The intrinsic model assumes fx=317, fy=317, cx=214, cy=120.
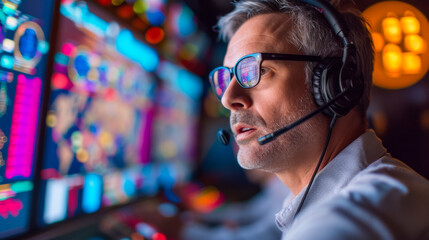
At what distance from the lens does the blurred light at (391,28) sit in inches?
92.2

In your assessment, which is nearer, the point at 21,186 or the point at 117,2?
the point at 21,186

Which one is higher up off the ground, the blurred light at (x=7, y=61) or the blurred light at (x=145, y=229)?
the blurred light at (x=7, y=61)

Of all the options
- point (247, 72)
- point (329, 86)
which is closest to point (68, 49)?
point (247, 72)

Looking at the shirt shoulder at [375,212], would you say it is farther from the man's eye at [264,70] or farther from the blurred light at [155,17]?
the blurred light at [155,17]

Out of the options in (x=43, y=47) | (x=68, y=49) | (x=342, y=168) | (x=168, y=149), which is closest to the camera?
(x=342, y=168)

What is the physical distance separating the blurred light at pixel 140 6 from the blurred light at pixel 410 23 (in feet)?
6.23

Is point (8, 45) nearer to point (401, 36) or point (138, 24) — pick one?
point (138, 24)

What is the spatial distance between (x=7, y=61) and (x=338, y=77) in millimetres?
878

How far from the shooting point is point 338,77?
2.60 feet

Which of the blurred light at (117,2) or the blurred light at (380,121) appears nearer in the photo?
the blurred light at (117,2)

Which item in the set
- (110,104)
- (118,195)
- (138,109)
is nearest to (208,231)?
(118,195)

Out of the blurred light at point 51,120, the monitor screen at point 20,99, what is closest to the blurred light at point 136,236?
the monitor screen at point 20,99

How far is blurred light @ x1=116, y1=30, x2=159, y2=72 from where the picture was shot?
1439mm

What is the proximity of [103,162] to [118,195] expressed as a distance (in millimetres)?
203
